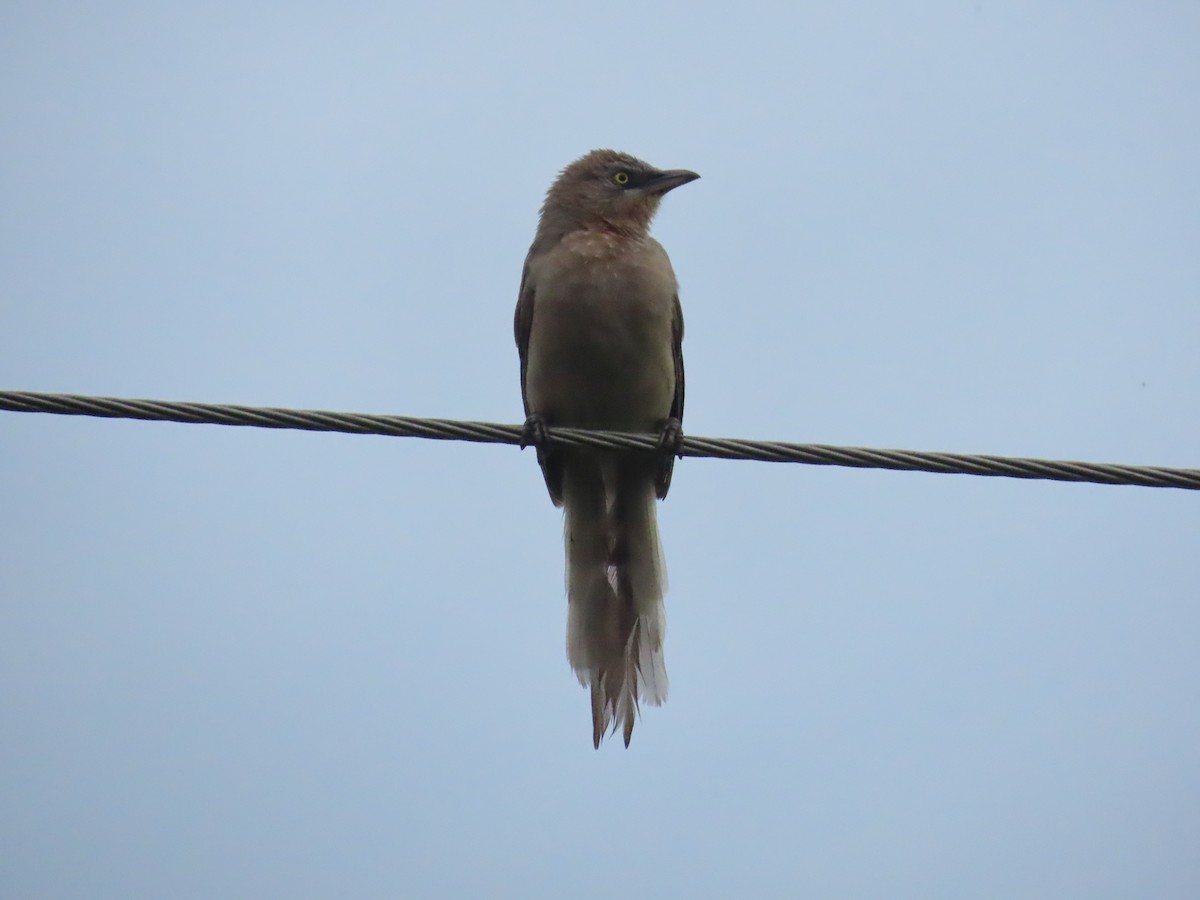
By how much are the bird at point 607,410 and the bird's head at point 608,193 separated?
2 cm

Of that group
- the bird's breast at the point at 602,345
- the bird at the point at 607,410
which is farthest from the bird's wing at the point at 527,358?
the bird's breast at the point at 602,345

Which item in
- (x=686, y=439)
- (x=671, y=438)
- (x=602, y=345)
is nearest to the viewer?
(x=686, y=439)

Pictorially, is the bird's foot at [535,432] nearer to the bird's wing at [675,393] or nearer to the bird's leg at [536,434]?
the bird's leg at [536,434]

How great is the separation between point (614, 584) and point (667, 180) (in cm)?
225

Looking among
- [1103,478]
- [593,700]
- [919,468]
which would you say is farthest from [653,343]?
[1103,478]

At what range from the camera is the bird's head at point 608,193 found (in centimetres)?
672

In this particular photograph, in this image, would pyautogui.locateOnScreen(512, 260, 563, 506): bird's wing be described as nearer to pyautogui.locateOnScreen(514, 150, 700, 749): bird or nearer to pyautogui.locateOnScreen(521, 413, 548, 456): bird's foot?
pyautogui.locateOnScreen(514, 150, 700, 749): bird

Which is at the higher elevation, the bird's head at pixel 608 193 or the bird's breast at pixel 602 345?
the bird's head at pixel 608 193

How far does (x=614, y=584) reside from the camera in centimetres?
641

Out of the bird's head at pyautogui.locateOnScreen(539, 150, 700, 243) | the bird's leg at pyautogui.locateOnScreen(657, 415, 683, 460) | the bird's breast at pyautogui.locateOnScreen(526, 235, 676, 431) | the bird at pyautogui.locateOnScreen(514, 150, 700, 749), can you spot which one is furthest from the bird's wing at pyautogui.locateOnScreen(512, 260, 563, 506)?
the bird's leg at pyautogui.locateOnScreen(657, 415, 683, 460)

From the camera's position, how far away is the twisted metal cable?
13.1ft

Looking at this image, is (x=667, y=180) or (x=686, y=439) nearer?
(x=686, y=439)

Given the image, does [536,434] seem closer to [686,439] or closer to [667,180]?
[686,439]

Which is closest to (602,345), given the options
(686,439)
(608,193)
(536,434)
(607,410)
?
(607,410)
